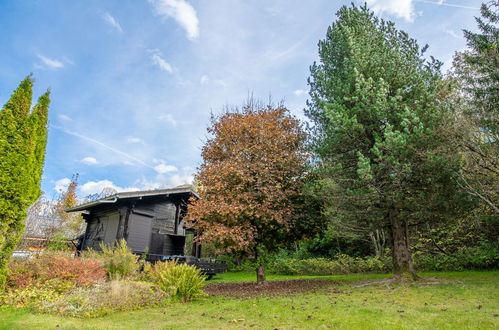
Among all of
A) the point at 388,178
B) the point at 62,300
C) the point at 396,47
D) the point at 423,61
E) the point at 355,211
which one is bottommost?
the point at 62,300

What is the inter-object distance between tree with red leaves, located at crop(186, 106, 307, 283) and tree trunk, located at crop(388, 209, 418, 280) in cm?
402

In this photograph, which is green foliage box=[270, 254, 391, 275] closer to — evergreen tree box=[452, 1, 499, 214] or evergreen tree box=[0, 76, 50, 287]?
evergreen tree box=[452, 1, 499, 214]

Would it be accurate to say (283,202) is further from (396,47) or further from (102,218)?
(102,218)

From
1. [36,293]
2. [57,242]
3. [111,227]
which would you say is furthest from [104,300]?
[57,242]

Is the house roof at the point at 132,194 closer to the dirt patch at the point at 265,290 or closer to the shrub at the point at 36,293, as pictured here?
the dirt patch at the point at 265,290

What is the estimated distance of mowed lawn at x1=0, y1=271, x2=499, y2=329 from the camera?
5215 mm

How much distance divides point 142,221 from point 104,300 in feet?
35.0

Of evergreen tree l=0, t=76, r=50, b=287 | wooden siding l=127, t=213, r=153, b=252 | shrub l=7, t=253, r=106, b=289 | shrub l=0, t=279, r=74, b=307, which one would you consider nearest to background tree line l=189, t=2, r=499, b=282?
shrub l=7, t=253, r=106, b=289

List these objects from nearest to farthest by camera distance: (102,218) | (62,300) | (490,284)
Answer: (62,300)
(490,284)
(102,218)

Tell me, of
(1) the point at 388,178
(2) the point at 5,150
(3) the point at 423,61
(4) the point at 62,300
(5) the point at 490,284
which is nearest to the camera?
(4) the point at 62,300

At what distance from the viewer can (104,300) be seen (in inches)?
285

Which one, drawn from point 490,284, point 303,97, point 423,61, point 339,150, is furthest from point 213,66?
point 490,284

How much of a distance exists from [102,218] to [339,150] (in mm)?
17254

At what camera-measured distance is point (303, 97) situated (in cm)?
1384
